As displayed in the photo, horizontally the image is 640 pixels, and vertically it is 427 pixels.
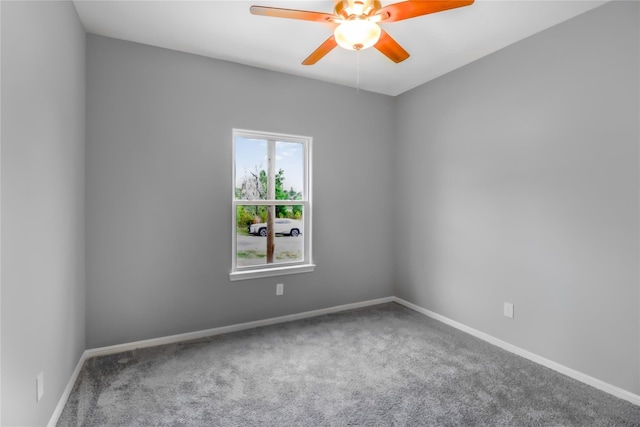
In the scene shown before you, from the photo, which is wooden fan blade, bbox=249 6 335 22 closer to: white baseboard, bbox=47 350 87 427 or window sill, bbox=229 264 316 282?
window sill, bbox=229 264 316 282

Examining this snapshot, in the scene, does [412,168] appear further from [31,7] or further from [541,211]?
[31,7]

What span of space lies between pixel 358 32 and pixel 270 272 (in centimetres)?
229

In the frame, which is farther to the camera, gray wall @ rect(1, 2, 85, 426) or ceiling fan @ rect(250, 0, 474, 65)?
ceiling fan @ rect(250, 0, 474, 65)

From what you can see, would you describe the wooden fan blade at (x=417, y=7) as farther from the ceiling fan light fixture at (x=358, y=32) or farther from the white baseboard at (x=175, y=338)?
the white baseboard at (x=175, y=338)

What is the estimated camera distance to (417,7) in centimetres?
176

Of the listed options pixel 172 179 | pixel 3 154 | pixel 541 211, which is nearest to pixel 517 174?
pixel 541 211

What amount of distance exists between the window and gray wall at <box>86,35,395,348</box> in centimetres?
11

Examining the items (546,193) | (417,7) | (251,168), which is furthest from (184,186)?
(546,193)

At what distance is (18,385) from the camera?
1.39 meters

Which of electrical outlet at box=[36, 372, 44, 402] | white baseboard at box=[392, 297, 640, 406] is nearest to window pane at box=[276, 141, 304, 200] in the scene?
white baseboard at box=[392, 297, 640, 406]

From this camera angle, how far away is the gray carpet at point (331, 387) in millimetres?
1896

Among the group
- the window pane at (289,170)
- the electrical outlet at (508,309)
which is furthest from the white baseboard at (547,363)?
the window pane at (289,170)

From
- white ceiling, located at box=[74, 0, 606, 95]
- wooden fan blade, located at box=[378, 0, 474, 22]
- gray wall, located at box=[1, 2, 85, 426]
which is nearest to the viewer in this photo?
gray wall, located at box=[1, 2, 85, 426]

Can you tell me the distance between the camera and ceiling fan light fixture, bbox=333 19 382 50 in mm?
1831
